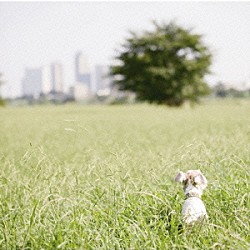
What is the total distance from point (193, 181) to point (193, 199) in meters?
0.21

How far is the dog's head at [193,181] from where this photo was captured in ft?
12.3

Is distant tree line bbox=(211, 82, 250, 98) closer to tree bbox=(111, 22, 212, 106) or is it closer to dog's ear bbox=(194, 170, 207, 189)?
tree bbox=(111, 22, 212, 106)

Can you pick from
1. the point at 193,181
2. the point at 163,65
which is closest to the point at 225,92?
the point at 163,65

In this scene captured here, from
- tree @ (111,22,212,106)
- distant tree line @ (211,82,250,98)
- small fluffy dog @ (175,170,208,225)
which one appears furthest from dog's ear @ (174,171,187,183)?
distant tree line @ (211,82,250,98)

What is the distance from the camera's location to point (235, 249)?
3.08 m

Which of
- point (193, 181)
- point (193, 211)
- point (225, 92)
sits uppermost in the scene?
point (193, 181)

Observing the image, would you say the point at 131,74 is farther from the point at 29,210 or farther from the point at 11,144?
the point at 29,210

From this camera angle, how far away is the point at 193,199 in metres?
3.63

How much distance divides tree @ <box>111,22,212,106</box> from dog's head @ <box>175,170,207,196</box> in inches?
1432

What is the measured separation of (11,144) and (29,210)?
9095 mm

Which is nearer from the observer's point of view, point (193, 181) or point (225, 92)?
point (193, 181)

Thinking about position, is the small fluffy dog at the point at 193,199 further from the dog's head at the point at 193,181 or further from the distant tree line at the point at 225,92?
the distant tree line at the point at 225,92

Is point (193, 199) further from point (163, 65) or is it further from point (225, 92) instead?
point (225, 92)

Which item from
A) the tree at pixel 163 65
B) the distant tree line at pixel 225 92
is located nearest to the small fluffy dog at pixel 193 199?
the tree at pixel 163 65
